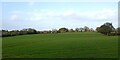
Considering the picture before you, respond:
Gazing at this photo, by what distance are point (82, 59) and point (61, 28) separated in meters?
121

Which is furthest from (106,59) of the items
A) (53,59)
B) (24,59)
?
(24,59)

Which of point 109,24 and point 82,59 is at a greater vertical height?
point 109,24

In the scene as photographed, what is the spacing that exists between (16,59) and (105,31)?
85.1m

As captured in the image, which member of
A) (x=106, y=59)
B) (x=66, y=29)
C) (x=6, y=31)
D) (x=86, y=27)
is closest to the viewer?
(x=106, y=59)

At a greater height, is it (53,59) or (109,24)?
(109,24)

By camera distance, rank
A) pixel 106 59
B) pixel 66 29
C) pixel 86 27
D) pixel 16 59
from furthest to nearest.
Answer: pixel 86 27 < pixel 66 29 < pixel 16 59 < pixel 106 59

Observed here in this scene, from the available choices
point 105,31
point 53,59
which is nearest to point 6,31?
point 105,31

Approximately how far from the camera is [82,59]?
41.0 feet

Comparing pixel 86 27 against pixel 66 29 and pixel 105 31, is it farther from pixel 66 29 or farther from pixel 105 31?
pixel 105 31

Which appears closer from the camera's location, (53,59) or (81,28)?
(53,59)

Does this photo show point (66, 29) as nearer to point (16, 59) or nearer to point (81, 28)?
point (81, 28)

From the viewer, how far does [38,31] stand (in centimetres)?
10719

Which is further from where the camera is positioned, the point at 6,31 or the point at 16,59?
the point at 6,31

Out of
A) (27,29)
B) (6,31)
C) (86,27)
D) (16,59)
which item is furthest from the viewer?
(86,27)
